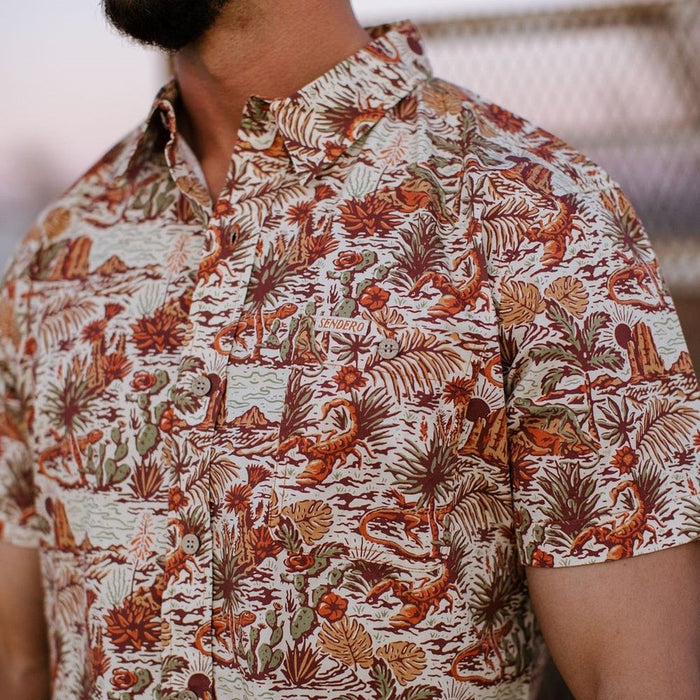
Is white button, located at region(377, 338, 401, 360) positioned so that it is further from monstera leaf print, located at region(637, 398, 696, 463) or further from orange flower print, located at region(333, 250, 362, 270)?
monstera leaf print, located at region(637, 398, 696, 463)

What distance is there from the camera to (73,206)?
1.44m

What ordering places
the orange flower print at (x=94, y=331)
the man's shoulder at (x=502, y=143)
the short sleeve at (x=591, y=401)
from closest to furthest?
1. the short sleeve at (x=591, y=401)
2. the man's shoulder at (x=502, y=143)
3. the orange flower print at (x=94, y=331)

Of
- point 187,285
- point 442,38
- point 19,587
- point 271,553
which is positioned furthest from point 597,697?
point 442,38

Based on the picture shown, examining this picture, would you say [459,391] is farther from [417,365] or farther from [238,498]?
[238,498]

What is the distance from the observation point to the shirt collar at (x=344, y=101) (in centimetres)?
121

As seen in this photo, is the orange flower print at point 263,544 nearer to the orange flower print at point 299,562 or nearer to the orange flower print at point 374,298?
the orange flower print at point 299,562

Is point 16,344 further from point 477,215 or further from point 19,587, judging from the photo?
point 477,215

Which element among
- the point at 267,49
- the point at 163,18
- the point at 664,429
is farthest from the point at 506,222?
the point at 163,18

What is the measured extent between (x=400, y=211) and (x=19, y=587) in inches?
34.6

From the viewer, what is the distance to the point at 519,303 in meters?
1.08

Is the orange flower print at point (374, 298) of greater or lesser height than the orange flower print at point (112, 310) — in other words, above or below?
below

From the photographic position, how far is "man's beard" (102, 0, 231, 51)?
3.94 ft

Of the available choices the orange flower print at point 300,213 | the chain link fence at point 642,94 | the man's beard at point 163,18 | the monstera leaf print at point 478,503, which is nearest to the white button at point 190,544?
the monstera leaf print at point 478,503

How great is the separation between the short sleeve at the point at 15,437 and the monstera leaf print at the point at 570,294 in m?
0.81
